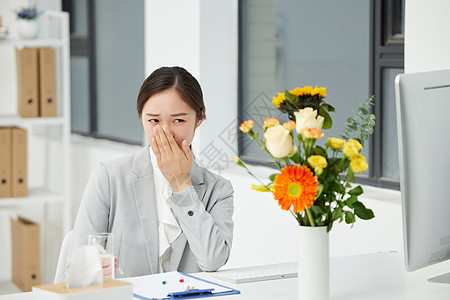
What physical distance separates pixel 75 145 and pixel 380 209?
8.18ft

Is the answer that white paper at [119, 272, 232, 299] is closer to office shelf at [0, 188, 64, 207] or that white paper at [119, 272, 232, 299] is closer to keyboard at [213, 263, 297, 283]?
keyboard at [213, 263, 297, 283]

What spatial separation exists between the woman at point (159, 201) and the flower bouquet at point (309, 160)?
1.76 ft

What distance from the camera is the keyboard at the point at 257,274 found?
63.9 inches

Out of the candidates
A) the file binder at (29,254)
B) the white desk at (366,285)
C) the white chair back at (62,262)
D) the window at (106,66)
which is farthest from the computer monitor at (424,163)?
the file binder at (29,254)

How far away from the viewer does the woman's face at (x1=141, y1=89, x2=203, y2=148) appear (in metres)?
1.86

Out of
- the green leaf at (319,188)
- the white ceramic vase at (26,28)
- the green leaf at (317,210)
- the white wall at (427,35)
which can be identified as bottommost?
the green leaf at (317,210)

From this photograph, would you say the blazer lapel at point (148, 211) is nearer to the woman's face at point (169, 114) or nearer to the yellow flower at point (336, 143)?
the woman's face at point (169, 114)

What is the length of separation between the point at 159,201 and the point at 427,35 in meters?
1.01

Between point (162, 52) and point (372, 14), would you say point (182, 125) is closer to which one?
point (372, 14)

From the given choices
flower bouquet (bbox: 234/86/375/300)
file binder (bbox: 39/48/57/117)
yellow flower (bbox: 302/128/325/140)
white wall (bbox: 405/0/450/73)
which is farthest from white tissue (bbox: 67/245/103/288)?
file binder (bbox: 39/48/57/117)

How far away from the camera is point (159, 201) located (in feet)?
6.27

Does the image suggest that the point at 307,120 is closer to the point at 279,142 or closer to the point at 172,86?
the point at 279,142

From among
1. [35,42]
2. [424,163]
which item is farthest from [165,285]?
[35,42]

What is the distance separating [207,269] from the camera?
1784mm
